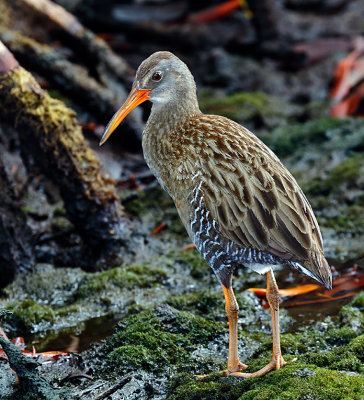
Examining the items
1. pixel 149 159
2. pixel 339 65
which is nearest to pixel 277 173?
pixel 149 159

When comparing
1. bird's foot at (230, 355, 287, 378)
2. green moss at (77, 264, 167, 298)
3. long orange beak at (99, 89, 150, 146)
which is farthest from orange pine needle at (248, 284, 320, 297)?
long orange beak at (99, 89, 150, 146)

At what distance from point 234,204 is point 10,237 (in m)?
2.37

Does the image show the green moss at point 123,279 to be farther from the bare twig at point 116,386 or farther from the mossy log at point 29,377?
the mossy log at point 29,377

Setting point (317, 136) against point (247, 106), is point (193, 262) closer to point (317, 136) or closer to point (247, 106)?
point (317, 136)

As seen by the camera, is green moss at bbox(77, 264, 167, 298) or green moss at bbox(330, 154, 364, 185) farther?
green moss at bbox(330, 154, 364, 185)

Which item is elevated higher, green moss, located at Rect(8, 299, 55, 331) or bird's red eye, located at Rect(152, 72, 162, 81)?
bird's red eye, located at Rect(152, 72, 162, 81)

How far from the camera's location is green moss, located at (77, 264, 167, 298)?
5578mm

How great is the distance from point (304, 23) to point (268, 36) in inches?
32.0

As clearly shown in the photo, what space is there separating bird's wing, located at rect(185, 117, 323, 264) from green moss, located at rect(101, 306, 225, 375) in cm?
83

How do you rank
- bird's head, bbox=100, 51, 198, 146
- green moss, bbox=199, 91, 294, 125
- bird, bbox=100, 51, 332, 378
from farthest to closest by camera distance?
1. green moss, bbox=199, 91, 294, 125
2. bird's head, bbox=100, 51, 198, 146
3. bird, bbox=100, 51, 332, 378

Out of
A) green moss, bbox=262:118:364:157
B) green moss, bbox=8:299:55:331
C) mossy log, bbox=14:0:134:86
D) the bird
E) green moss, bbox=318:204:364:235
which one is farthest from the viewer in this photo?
green moss, bbox=262:118:364:157

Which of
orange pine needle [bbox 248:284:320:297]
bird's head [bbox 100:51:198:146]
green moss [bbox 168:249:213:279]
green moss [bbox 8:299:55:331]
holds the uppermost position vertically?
bird's head [bbox 100:51:198:146]

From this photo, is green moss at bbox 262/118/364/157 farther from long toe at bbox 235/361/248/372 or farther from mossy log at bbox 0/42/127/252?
long toe at bbox 235/361/248/372

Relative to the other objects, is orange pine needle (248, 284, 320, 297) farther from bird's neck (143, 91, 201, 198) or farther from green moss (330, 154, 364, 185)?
green moss (330, 154, 364, 185)
